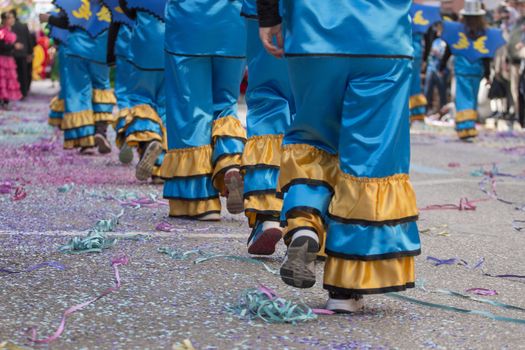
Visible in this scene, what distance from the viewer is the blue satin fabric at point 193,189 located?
5.64 m

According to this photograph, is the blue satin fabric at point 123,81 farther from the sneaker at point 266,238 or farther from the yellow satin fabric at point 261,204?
the sneaker at point 266,238

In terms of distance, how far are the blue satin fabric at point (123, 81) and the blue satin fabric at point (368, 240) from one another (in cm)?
423

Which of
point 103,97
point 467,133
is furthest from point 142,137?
point 467,133

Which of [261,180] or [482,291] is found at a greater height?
[261,180]

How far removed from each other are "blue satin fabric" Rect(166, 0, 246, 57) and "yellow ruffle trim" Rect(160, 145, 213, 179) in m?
0.49

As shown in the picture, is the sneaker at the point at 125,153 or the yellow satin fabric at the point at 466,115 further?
the yellow satin fabric at the point at 466,115

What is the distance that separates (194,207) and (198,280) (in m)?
1.65

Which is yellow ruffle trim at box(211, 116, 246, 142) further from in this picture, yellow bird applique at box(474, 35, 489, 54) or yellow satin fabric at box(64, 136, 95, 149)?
yellow bird applique at box(474, 35, 489, 54)

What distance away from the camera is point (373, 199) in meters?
3.38

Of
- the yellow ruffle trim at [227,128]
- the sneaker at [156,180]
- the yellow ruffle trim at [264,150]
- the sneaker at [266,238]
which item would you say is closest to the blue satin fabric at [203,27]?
the yellow ruffle trim at [227,128]

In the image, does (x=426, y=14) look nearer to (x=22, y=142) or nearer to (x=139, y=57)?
(x=22, y=142)

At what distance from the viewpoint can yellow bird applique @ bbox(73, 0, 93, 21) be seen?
30.8 feet

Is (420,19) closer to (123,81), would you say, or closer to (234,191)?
(123,81)

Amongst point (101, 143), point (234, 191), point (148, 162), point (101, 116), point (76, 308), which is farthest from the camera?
point (101, 116)
